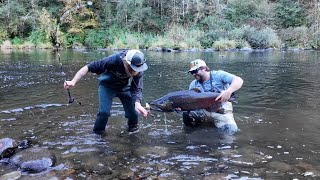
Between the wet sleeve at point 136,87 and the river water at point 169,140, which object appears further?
the wet sleeve at point 136,87

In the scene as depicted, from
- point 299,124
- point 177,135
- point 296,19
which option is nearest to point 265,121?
point 299,124

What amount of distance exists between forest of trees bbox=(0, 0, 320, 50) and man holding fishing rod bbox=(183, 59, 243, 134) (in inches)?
1171

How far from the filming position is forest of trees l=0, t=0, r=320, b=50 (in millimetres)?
39062

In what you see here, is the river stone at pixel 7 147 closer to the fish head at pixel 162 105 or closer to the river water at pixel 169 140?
the river water at pixel 169 140

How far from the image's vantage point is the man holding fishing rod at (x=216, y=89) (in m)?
6.29

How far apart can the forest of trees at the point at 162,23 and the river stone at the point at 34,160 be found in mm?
31953

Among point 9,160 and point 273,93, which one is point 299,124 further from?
point 9,160

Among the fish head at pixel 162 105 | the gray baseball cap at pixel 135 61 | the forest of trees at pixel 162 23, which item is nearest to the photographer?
the gray baseball cap at pixel 135 61

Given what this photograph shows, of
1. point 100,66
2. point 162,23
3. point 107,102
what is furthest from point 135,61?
point 162,23

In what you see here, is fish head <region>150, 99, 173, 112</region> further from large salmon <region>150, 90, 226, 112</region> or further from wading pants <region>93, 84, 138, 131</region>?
wading pants <region>93, 84, 138, 131</region>

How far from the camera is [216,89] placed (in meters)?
6.68

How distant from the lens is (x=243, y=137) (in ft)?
21.7

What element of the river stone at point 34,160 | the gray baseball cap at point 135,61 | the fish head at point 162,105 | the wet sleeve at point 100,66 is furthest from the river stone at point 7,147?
the fish head at point 162,105

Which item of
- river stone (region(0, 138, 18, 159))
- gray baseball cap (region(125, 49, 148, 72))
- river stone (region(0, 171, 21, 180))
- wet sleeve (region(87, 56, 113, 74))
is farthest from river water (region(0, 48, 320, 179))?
gray baseball cap (region(125, 49, 148, 72))
